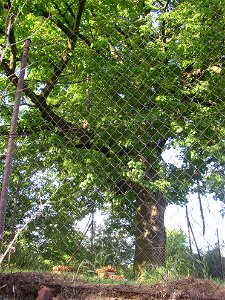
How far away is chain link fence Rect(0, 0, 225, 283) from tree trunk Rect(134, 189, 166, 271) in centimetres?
4

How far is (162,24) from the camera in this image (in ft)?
19.6

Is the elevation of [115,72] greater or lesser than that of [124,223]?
greater

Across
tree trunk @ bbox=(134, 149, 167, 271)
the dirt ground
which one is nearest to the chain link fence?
tree trunk @ bbox=(134, 149, 167, 271)

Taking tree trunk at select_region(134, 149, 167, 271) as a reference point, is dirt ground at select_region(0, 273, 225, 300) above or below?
below

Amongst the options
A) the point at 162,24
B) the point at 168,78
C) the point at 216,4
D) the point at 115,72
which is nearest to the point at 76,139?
the point at 115,72

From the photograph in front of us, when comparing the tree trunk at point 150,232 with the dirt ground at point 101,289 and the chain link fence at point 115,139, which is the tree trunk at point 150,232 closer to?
the chain link fence at point 115,139

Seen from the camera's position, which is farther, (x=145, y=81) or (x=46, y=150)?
(x=46, y=150)

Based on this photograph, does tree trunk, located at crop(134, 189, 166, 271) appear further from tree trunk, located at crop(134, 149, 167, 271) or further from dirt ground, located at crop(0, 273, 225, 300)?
dirt ground, located at crop(0, 273, 225, 300)

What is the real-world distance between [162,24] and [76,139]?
2.76 m

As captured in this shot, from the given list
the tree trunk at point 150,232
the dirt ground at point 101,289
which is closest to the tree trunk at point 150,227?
the tree trunk at point 150,232

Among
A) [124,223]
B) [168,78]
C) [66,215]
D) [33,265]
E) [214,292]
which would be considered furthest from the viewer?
[124,223]

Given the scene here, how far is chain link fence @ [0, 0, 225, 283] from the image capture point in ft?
12.3

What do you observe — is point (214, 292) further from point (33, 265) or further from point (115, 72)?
point (115, 72)

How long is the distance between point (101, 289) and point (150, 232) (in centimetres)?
268
